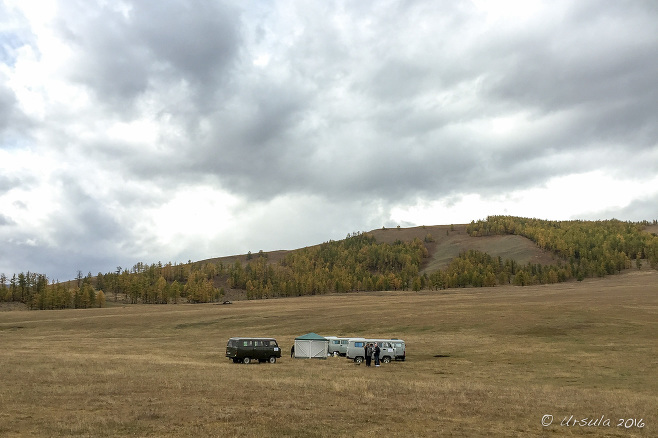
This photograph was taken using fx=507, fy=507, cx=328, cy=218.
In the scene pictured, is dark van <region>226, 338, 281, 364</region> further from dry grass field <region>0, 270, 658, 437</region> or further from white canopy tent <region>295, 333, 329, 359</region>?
white canopy tent <region>295, 333, 329, 359</region>

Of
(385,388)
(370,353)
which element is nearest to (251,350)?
(370,353)

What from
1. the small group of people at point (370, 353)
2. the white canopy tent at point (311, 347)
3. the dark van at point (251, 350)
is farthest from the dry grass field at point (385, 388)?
the white canopy tent at point (311, 347)

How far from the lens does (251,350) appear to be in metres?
46.5

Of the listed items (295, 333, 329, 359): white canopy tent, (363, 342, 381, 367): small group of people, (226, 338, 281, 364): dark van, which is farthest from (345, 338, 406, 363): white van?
(226, 338, 281, 364): dark van

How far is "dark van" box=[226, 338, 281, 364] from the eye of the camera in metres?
46.2

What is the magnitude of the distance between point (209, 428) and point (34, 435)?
215 inches

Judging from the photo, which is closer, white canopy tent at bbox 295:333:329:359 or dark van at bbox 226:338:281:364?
dark van at bbox 226:338:281:364

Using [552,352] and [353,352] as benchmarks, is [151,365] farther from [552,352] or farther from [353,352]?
[552,352]

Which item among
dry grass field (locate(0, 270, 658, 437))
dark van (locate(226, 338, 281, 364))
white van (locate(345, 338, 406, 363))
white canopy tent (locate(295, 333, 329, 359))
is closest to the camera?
dry grass field (locate(0, 270, 658, 437))

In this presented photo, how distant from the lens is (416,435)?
16.9 meters

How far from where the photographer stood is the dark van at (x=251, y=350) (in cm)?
4625

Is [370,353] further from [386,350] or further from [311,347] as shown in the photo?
[311,347]

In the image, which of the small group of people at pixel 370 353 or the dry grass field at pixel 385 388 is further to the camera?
the small group of people at pixel 370 353

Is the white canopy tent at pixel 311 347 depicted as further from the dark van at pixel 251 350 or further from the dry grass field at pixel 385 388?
the dark van at pixel 251 350
